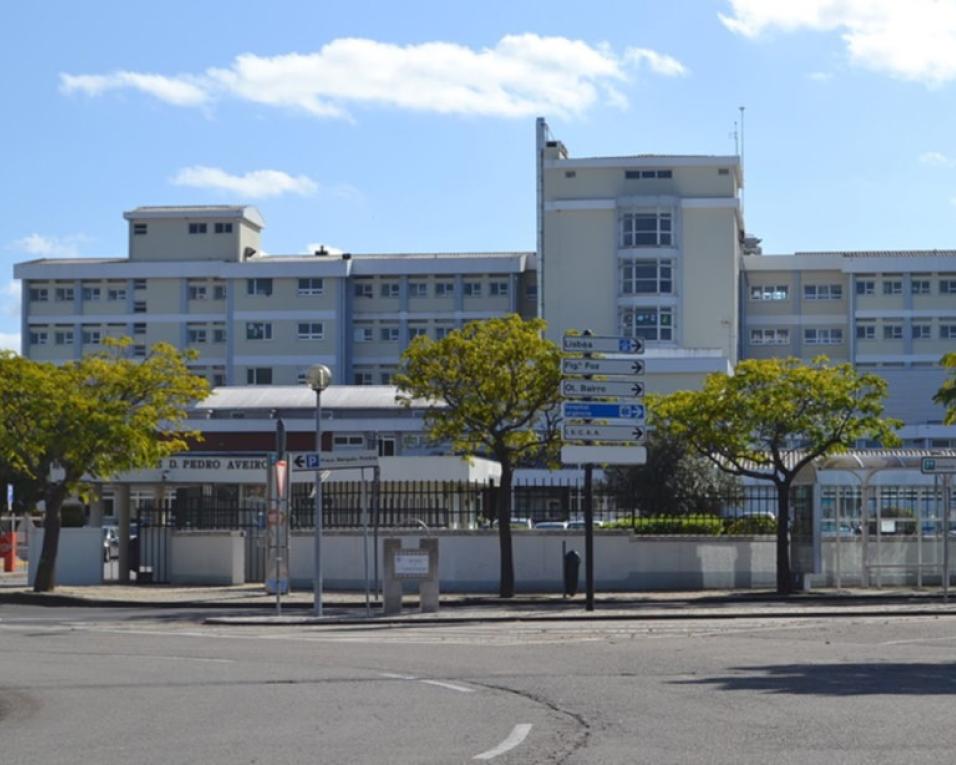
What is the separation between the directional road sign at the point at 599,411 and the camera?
1245 inches

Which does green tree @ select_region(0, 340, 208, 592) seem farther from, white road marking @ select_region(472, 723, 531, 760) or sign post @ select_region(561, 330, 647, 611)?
white road marking @ select_region(472, 723, 531, 760)

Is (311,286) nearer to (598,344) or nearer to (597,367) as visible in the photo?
(597,367)

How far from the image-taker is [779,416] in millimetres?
35531

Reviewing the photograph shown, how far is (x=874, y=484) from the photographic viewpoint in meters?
36.6

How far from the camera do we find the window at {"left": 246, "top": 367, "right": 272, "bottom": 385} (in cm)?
9831

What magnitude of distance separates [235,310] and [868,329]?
37202 mm

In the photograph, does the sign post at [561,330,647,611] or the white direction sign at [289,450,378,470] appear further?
the sign post at [561,330,647,611]

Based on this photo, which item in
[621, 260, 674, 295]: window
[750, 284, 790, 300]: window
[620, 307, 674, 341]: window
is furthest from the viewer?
[750, 284, 790, 300]: window

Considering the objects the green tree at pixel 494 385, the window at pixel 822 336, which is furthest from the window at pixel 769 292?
the green tree at pixel 494 385

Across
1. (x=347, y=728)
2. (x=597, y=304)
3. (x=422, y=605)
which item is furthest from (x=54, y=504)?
(x=597, y=304)

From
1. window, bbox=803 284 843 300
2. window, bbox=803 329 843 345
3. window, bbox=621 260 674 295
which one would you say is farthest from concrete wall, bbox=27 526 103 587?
window, bbox=803 284 843 300

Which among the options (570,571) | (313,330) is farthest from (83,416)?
(313,330)

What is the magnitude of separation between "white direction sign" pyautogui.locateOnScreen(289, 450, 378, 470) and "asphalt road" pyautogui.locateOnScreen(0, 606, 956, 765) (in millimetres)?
4724

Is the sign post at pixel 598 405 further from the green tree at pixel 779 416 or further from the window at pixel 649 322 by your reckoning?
the window at pixel 649 322
